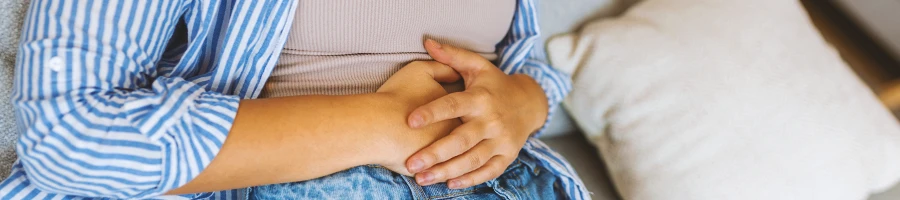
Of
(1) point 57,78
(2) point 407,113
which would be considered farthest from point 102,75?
(2) point 407,113

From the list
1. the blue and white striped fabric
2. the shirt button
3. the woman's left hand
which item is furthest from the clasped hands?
the shirt button

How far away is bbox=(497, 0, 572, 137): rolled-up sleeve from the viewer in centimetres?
81

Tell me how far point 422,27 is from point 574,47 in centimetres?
33

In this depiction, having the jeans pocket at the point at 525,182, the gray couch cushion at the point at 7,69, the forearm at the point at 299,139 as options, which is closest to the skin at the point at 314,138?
the forearm at the point at 299,139

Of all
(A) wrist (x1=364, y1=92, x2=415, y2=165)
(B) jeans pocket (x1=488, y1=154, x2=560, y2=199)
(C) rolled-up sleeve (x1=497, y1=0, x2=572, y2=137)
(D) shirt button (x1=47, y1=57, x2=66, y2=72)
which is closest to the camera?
(D) shirt button (x1=47, y1=57, x2=66, y2=72)

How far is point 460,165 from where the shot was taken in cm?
63

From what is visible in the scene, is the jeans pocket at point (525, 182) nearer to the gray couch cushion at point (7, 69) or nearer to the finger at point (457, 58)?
the finger at point (457, 58)

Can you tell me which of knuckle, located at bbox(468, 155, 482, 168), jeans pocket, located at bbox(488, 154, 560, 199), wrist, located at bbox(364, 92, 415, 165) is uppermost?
wrist, located at bbox(364, 92, 415, 165)

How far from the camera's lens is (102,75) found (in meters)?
0.48

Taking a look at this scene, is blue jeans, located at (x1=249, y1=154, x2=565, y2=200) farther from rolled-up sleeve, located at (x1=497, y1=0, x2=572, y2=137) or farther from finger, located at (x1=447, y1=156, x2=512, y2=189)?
rolled-up sleeve, located at (x1=497, y1=0, x2=572, y2=137)

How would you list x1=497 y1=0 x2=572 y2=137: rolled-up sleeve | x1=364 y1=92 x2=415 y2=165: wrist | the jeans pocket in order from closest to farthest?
x1=364 y1=92 x2=415 y2=165: wrist < the jeans pocket < x1=497 y1=0 x2=572 y2=137: rolled-up sleeve

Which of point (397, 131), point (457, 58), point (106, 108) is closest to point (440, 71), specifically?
point (457, 58)

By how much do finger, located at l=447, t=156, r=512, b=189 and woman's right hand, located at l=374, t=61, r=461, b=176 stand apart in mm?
55

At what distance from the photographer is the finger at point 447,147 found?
0.58m
